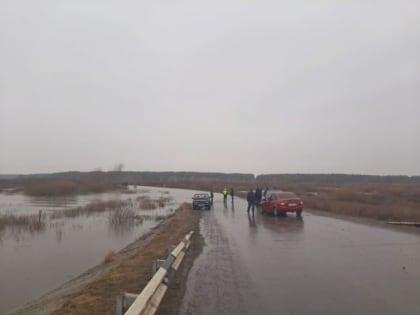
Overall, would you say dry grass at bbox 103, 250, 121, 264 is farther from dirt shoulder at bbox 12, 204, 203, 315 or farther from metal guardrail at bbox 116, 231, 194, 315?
metal guardrail at bbox 116, 231, 194, 315

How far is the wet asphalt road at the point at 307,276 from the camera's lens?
20.7 feet

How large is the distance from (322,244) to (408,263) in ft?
11.4

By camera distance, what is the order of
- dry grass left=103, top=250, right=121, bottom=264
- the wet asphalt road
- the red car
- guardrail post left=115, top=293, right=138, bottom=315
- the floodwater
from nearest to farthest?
guardrail post left=115, top=293, right=138, bottom=315, the wet asphalt road, the floodwater, dry grass left=103, top=250, right=121, bottom=264, the red car

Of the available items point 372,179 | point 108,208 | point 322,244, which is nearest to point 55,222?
point 108,208

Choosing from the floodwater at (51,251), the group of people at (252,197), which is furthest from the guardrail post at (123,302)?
the group of people at (252,197)

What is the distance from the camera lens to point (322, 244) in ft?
42.2

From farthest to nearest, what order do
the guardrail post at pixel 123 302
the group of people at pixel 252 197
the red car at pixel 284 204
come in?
the group of people at pixel 252 197 < the red car at pixel 284 204 < the guardrail post at pixel 123 302

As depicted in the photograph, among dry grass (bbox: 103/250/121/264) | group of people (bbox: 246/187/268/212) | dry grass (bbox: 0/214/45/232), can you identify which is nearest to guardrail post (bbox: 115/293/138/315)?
dry grass (bbox: 103/250/121/264)

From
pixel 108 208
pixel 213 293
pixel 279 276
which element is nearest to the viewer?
pixel 213 293

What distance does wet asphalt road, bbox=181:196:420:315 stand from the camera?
6297 mm

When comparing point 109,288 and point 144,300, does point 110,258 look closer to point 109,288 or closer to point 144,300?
point 109,288

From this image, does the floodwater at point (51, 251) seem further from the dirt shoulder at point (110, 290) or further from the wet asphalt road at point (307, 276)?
the wet asphalt road at point (307, 276)

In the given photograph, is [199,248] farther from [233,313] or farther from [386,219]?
[386,219]

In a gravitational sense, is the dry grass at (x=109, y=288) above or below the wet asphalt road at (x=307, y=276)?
below
